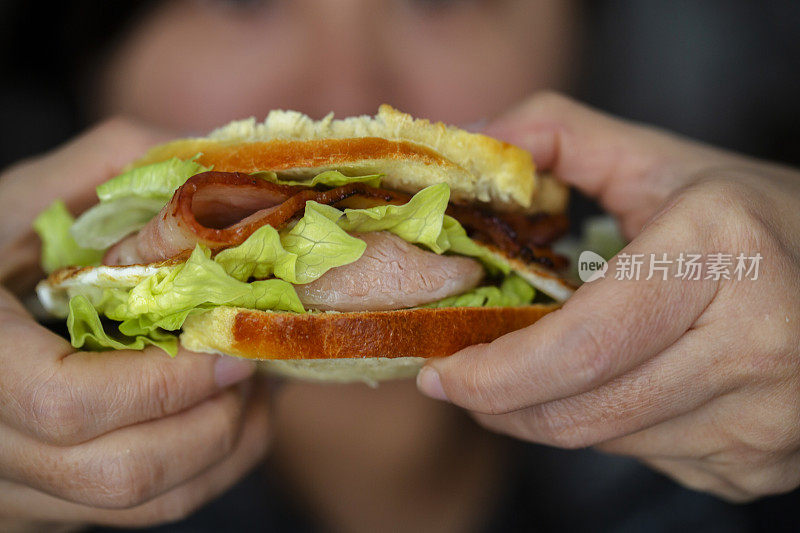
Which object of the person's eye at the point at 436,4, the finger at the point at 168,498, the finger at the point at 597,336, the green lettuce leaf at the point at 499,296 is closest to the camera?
the finger at the point at 597,336

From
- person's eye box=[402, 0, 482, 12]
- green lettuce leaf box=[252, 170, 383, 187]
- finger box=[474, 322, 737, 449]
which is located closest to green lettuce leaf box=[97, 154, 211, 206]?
green lettuce leaf box=[252, 170, 383, 187]

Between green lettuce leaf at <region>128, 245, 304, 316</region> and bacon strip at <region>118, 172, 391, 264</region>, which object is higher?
bacon strip at <region>118, 172, 391, 264</region>

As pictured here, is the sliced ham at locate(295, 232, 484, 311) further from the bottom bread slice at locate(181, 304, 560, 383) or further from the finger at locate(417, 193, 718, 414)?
the finger at locate(417, 193, 718, 414)

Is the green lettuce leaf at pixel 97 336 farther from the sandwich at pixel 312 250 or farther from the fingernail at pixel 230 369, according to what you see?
the fingernail at pixel 230 369

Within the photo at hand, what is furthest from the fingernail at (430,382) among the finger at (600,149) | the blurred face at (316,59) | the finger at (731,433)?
the blurred face at (316,59)

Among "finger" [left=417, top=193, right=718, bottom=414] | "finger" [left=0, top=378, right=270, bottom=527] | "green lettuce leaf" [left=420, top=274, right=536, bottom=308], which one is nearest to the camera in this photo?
"finger" [left=417, top=193, right=718, bottom=414]

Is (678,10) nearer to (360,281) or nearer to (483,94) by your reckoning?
(483,94)

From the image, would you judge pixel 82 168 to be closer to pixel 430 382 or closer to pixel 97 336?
pixel 97 336
